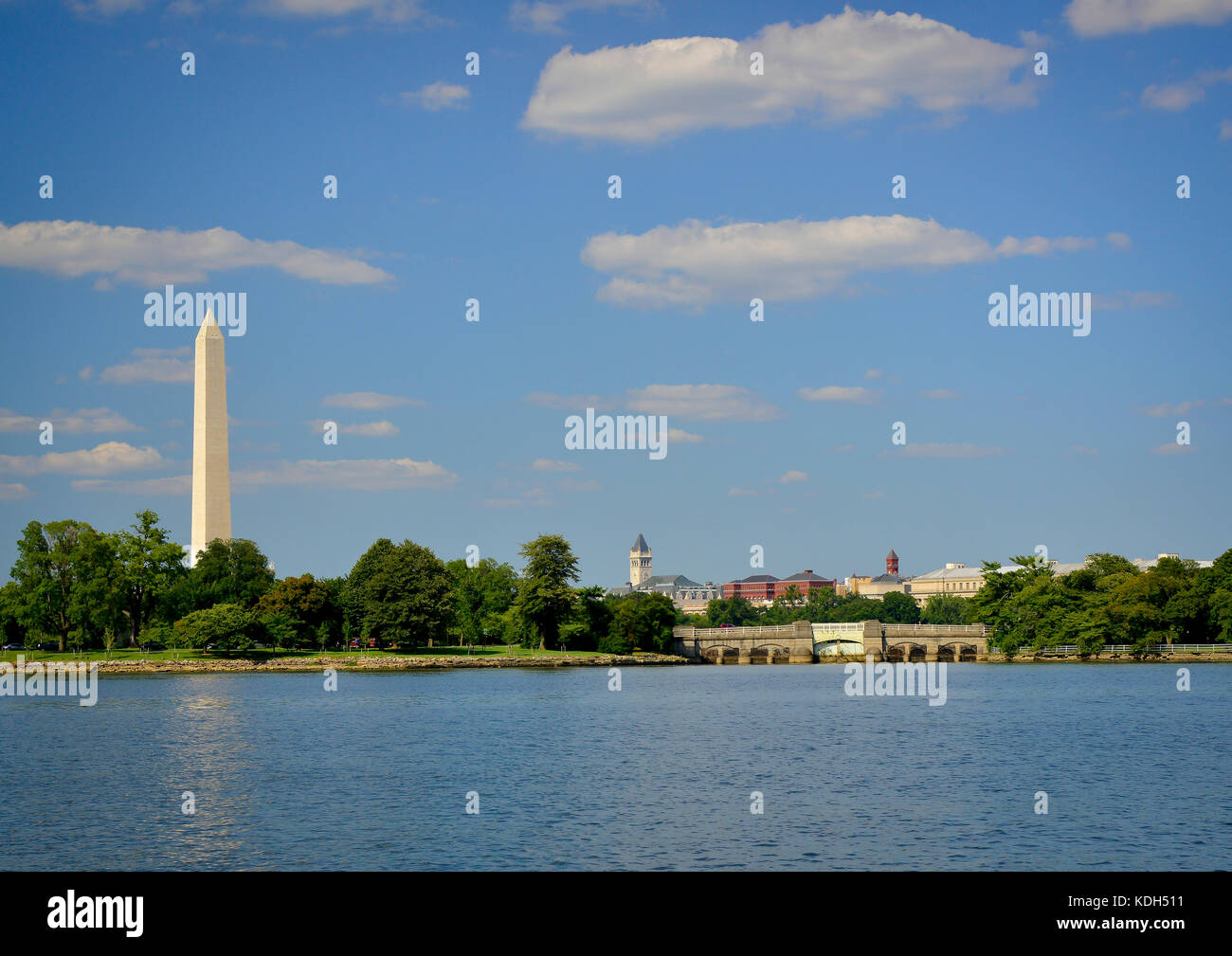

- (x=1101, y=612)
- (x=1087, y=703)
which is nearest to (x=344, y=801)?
(x=1087, y=703)

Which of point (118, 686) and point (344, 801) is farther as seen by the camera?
point (118, 686)

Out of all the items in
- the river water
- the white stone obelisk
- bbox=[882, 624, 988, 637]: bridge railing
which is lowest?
bbox=[882, 624, 988, 637]: bridge railing

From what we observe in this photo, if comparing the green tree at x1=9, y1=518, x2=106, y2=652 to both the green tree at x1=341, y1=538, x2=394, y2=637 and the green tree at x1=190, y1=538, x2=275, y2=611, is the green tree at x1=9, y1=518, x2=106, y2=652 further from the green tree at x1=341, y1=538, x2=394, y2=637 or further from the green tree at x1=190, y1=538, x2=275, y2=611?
the green tree at x1=341, y1=538, x2=394, y2=637

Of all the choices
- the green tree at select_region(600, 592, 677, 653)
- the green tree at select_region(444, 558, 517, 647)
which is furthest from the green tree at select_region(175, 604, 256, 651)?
the green tree at select_region(600, 592, 677, 653)

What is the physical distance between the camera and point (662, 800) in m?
34.7

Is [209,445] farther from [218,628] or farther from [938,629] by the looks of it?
[938,629]

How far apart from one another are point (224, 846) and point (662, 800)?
1274 cm

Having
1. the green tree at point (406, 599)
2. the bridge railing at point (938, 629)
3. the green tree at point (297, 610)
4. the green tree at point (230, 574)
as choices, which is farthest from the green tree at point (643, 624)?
the green tree at point (230, 574)

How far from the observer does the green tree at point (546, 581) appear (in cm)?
12388

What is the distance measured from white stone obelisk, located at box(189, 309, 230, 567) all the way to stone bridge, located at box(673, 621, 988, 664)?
2353 inches

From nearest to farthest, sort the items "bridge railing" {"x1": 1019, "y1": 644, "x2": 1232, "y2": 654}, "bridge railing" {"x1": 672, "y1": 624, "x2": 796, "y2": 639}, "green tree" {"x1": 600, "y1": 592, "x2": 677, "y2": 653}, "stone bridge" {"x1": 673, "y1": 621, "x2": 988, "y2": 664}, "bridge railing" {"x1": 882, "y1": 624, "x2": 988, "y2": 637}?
1. "bridge railing" {"x1": 1019, "y1": 644, "x2": 1232, "y2": 654}
2. "green tree" {"x1": 600, "y1": 592, "x2": 677, "y2": 653}
3. "bridge railing" {"x1": 882, "y1": 624, "x2": 988, "y2": 637}
4. "stone bridge" {"x1": 673, "y1": 621, "x2": 988, "y2": 664}
5. "bridge railing" {"x1": 672, "y1": 624, "x2": 796, "y2": 639}

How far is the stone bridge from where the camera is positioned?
142000mm
